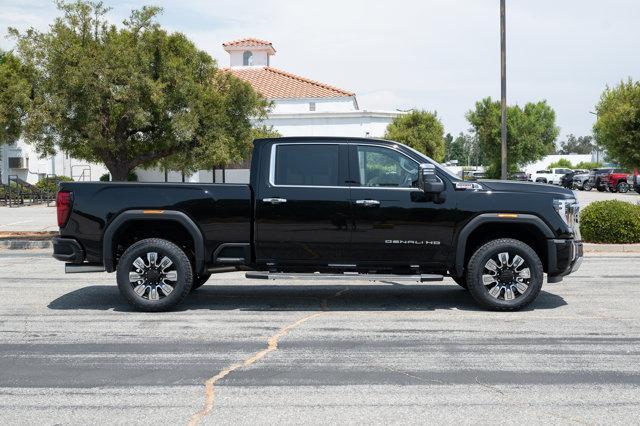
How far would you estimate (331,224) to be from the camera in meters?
8.10

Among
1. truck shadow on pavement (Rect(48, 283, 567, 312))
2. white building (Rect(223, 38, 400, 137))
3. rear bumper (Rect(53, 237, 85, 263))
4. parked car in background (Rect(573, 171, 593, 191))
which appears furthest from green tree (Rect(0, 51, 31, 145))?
parked car in background (Rect(573, 171, 593, 191))

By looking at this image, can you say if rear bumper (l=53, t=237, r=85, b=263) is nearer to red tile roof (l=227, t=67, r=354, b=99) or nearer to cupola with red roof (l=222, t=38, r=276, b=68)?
red tile roof (l=227, t=67, r=354, b=99)

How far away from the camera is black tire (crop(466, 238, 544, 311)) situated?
8102mm

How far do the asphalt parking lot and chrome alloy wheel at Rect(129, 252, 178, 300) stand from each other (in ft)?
1.05

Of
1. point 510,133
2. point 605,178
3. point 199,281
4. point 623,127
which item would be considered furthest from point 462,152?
point 199,281

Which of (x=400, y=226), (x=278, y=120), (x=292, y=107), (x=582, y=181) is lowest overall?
(x=400, y=226)

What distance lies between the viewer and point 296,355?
20.9ft

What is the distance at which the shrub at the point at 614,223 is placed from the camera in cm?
1509

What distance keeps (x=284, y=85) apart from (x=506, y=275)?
5516 cm

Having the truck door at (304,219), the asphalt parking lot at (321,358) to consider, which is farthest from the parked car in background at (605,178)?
the truck door at (304,219)

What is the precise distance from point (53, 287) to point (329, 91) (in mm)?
52722

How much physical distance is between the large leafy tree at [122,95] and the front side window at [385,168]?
33.4 feet

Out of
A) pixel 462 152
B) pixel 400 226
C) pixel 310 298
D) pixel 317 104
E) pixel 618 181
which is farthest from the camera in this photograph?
pixel 462 152

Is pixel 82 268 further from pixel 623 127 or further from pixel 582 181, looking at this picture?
pixel 582 181
